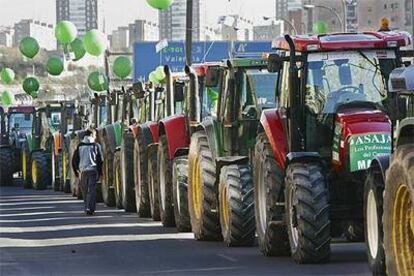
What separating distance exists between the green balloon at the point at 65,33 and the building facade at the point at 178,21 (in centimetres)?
645

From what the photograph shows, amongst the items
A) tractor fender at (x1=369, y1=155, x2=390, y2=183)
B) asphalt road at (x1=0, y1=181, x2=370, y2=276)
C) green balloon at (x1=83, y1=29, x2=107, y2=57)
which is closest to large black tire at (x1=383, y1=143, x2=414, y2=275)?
tractor fender at (x1=369, y1=155, x2=390, y2=183)

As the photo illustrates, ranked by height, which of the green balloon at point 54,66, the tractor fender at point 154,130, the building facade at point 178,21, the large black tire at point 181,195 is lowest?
the large black tire at point 181,195

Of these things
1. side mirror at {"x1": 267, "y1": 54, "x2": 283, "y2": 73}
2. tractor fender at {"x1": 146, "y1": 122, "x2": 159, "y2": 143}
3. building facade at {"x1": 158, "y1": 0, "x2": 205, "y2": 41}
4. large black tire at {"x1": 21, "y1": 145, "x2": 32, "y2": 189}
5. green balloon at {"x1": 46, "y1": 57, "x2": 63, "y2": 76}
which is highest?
building facade at {"x1": 158, "y1": 0, "x2": 205, "y2": 41}

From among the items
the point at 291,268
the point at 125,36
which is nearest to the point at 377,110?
the point at 291,268

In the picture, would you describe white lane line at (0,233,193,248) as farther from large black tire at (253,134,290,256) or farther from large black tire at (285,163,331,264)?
large black tire at (285,163,331,264)

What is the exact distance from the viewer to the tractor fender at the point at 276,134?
51.9ft

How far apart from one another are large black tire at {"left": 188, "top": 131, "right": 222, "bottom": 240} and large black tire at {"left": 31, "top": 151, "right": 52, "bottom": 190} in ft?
67.9

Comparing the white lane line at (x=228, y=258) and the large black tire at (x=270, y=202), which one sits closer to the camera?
the large black tire at (x=270, y=202)

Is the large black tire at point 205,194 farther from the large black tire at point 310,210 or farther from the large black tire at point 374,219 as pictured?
the large black tire at point 374,219

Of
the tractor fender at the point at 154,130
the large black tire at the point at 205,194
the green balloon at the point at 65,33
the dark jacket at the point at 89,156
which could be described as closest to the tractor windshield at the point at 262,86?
the large black tire at the point at 205,194

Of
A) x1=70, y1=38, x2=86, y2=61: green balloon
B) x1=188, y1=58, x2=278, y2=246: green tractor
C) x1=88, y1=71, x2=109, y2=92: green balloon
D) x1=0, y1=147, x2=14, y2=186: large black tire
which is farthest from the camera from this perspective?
x1=88, y1=71, x2=109, y2=92: green balloon

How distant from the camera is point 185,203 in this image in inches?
842

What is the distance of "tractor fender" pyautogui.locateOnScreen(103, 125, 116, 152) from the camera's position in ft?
101

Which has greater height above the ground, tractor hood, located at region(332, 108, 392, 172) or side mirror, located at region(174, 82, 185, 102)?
side mirror, located at region(174, 82, 185, 102)
